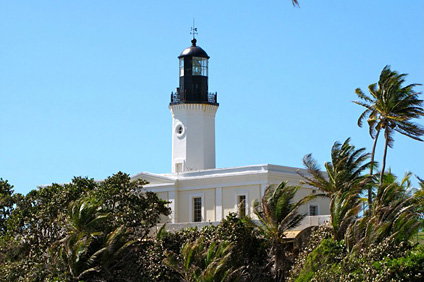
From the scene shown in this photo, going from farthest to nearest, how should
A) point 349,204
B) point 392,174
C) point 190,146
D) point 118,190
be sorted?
point 190,146, point 392,174, point 118,190, point 349,204

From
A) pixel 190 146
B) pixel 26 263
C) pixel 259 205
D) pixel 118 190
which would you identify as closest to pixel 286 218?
pixel 259 205

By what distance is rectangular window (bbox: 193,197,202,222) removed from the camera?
50.6m

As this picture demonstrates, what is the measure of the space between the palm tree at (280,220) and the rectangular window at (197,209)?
13.3m

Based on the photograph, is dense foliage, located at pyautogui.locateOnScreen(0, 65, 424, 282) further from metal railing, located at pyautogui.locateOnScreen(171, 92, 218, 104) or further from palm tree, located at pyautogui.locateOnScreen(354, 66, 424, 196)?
metal railing, located at pyautogui.locateOnScreen(171, 92, 218, 104)

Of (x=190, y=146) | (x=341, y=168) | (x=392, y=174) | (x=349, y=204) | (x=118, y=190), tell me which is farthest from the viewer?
(x=190, y=146)

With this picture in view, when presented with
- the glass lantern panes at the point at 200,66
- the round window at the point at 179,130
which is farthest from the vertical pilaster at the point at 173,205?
the glass lantern panes at the point at 200,66

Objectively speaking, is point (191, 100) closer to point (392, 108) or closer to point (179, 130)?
point (179, 130)

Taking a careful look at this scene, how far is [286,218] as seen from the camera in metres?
36.8

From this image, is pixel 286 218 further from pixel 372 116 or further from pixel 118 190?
pixel 118 190

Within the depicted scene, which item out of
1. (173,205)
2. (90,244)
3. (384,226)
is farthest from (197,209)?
(384,226)

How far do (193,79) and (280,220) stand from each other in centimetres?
2147

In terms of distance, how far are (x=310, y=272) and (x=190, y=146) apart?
2264 cm

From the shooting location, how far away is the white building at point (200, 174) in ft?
160

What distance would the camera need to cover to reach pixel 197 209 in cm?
5081
